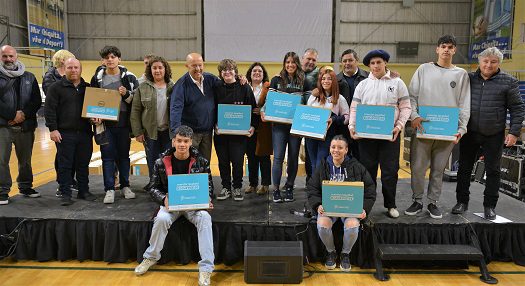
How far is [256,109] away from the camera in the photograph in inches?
144

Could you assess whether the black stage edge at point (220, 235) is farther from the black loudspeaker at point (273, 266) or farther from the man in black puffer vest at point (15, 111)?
the man in black puffer vest at point (15, 111)

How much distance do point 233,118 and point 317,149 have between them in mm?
775

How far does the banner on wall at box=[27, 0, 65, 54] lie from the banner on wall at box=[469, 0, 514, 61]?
1376cm

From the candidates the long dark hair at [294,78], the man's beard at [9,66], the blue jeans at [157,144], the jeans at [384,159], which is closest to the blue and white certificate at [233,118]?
the long dark hair at [294,78]

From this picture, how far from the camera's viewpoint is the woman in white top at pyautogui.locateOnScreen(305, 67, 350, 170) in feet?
10.6

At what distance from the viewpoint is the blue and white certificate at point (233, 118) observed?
3.50 metres

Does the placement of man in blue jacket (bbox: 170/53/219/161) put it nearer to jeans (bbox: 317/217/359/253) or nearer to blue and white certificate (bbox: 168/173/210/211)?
blue and white certificate (bbox: 168/173/210/211)

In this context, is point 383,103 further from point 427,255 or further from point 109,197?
point 109,197

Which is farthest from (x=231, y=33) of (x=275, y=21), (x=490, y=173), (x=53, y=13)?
(x=490, y=173)

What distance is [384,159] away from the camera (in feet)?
10.3

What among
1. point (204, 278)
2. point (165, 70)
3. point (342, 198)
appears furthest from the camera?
point (165, 70)

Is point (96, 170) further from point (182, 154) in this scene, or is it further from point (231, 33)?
point (231, 33)

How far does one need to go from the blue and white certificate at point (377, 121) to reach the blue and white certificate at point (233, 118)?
1.00m

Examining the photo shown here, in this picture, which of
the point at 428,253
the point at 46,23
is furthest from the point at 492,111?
the point at 46,23
